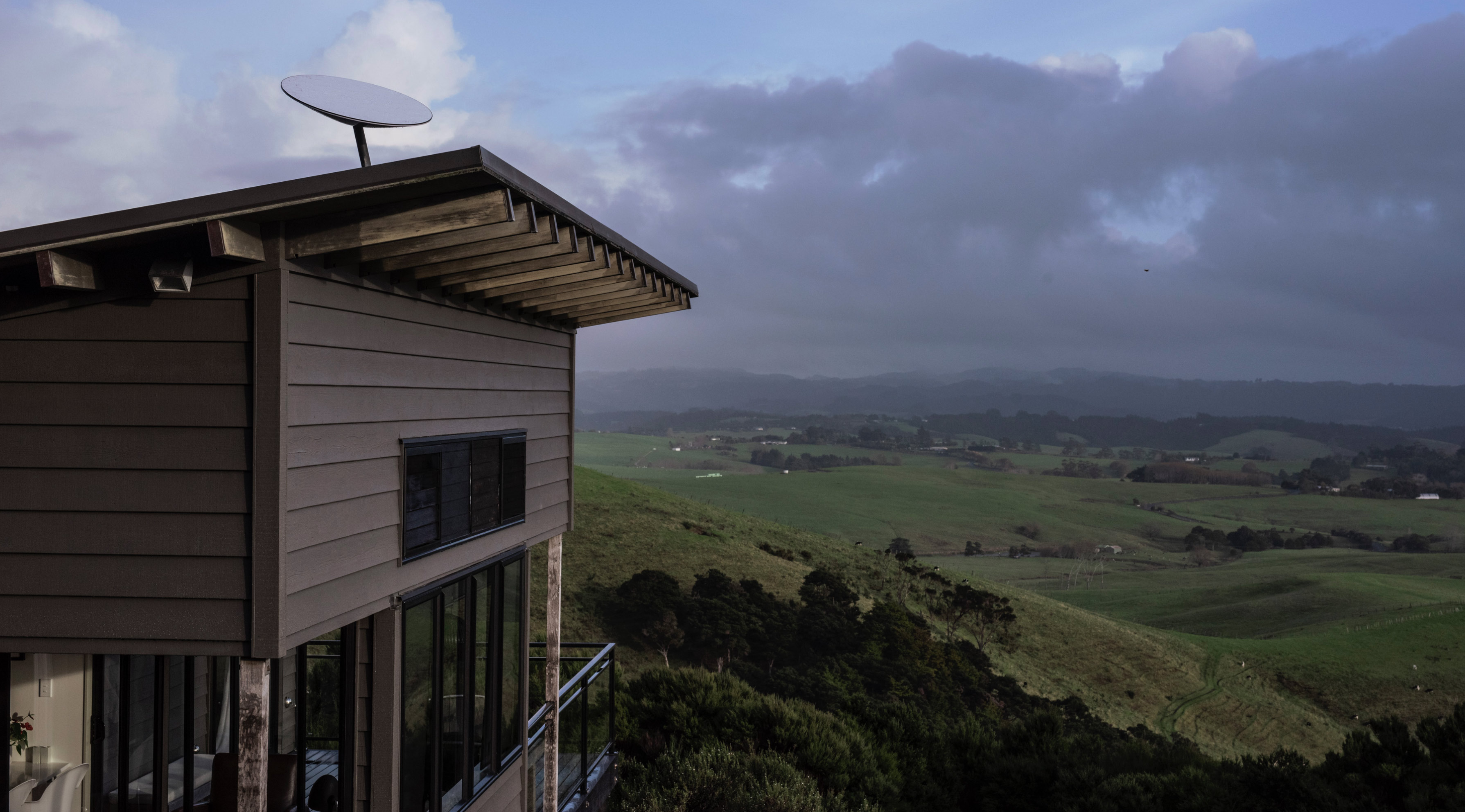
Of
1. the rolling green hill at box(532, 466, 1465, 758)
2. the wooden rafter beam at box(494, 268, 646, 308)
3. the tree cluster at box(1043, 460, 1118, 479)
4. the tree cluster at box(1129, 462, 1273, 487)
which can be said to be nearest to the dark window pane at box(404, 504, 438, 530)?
the wooden rafter beam at box(494, 268, 646, 308)

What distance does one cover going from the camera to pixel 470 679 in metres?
5.05

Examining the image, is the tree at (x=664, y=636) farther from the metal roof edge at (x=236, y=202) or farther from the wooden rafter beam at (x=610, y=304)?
the metal roof edge at (x=236, y=202)

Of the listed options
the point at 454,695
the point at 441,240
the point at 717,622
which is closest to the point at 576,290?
the point at 441,240

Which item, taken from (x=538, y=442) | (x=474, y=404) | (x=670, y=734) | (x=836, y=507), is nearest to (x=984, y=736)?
(x=670, y=734)

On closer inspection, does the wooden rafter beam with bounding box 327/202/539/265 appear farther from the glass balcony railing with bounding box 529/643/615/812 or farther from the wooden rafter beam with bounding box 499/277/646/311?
the glass balcony railing with bounding box 529/643/615/812

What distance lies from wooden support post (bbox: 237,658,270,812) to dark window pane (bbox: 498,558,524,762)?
2.23m

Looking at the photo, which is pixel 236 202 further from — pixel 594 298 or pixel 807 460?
pixel 807 460

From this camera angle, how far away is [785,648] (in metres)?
23.5

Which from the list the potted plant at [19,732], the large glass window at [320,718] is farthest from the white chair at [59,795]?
the large glass window at [320,718]

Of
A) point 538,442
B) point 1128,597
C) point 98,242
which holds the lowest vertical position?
point 1128,597

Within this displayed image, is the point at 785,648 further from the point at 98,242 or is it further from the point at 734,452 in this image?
the point at 734,452

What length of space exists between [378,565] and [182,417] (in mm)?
1097

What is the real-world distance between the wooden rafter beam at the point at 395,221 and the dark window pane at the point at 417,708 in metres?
1.98

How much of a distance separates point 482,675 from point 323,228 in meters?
3.05
